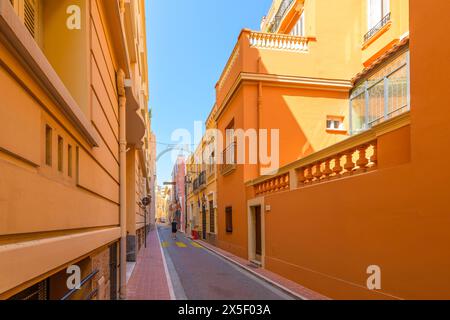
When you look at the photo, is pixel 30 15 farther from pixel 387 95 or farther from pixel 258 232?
pixel 258 232

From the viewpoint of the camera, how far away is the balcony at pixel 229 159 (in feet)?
50.7

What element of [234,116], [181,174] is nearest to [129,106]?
[234,116]

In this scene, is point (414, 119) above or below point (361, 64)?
below

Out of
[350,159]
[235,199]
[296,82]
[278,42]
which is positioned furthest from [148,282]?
[278,42]

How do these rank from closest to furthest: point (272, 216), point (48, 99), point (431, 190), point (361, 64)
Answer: point (48, 99) < point (431, 190) < point (272, 216) < point (361, 64)

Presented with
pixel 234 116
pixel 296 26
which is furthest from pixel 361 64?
pixel 234 116

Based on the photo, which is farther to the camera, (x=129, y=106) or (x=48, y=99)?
(x=129, y=106)

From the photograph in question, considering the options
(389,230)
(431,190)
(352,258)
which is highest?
(431,190)

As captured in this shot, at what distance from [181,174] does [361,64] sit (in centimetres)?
4206

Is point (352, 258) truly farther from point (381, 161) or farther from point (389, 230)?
point (381, 161)

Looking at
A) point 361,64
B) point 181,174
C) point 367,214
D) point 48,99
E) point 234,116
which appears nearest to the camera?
point 48,99

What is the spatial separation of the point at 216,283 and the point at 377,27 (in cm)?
1002

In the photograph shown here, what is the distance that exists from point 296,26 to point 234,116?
5.35 metres

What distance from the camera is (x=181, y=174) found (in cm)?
5372
